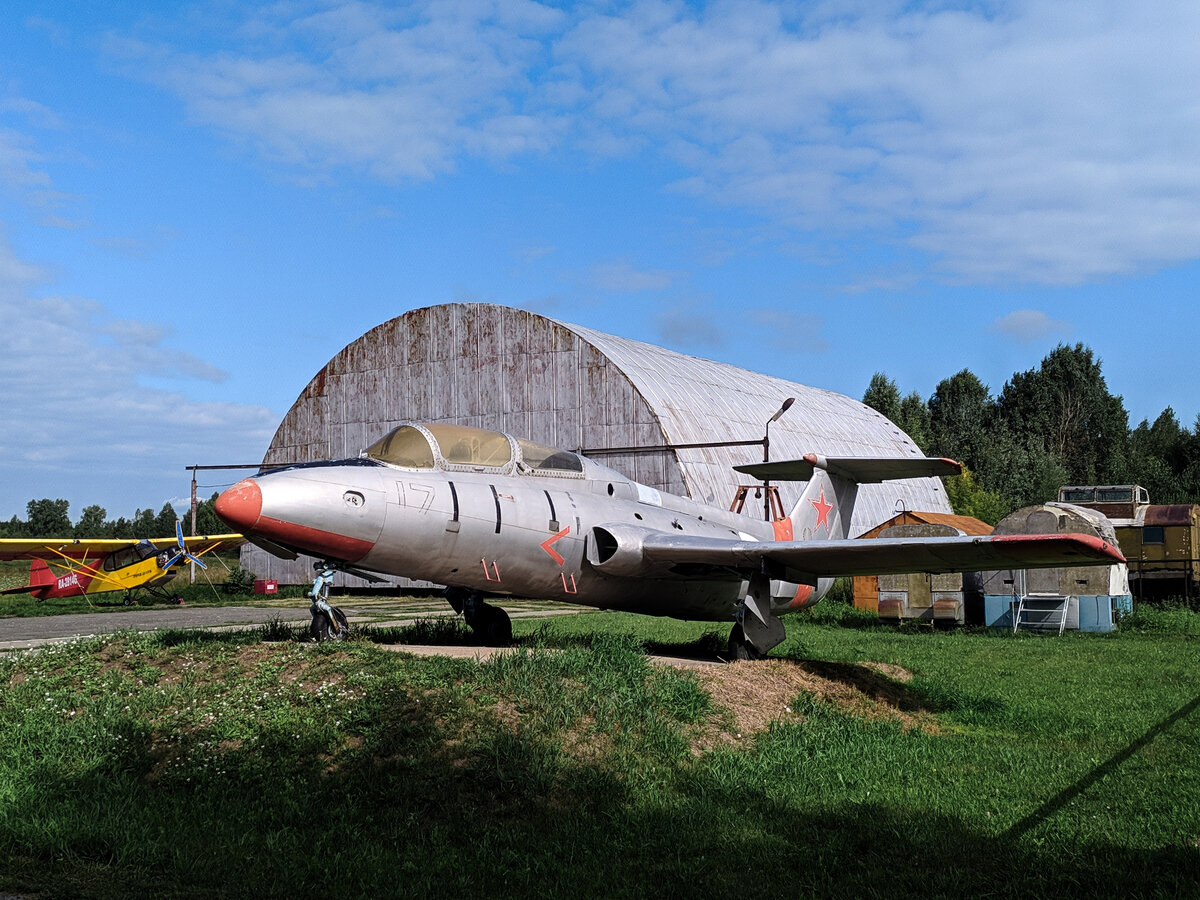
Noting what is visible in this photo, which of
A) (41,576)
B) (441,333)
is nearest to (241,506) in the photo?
(41,576)

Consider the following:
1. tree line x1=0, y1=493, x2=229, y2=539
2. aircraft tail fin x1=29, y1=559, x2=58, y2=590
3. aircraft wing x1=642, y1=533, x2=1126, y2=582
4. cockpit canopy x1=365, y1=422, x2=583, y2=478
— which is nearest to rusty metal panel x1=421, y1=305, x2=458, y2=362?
aircraft tail fin x1=29, y1=559, x2=58, y2=590

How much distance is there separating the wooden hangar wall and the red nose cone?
877 inches

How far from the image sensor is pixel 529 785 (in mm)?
7891

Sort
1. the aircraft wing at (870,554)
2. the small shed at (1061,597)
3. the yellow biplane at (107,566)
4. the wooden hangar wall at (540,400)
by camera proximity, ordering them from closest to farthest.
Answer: the aircraft wing at (870,554), the small shed at (1061,597), the yellow biplane at (107,566), the wooden hangar wall at (540,400)

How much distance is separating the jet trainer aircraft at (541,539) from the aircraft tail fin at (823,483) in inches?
26.9

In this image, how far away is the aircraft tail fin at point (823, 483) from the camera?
54.9ft

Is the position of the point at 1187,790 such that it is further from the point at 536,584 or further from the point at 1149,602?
the point at 1149,602

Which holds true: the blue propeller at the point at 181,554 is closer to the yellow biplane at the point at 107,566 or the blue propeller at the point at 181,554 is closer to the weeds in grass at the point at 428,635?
the yellow biplane at the point at 107,566

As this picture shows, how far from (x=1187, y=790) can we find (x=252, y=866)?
7525 mm

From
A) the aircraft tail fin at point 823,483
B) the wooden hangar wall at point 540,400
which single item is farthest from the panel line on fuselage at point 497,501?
the wooden hangar wall at point 540,400

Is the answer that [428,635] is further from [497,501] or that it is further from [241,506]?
[241,506]

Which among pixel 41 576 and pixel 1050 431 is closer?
pixel 41 576

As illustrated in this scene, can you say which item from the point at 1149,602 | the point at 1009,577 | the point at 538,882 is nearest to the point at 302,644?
the point at 538,882

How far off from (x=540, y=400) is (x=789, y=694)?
78.4 feet
